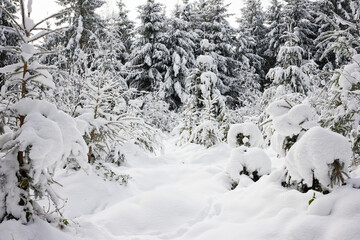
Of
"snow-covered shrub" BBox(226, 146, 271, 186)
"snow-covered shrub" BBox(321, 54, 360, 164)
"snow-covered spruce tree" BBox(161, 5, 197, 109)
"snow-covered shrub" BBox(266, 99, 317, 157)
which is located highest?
"snow-covered spruce tree" BBox(161, 5, 197, 109)

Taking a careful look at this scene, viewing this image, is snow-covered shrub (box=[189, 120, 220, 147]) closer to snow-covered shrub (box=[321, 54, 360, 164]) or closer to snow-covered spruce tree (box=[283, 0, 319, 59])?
snow-covered shrub (box=[321, 54, 360, 164])

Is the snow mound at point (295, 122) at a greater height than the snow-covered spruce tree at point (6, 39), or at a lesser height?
lesser

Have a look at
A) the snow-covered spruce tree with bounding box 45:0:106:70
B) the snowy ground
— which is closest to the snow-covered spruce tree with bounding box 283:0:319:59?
the snow-covered spruce tree with bounding box 45:0:106:70

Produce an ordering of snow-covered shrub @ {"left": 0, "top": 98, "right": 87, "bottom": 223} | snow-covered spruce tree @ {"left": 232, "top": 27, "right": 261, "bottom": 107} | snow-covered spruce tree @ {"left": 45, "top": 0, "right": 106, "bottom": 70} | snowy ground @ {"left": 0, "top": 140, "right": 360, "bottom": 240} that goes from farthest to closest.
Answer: snow-covered spruce tree @ {"left": 232, "top": 27, "right": 261, "bottom": 107} → snow-covered spruce tree @ {"left": 45, "top": 0, "right": 106, "bottom": 70} → snowy ground @ {"left": 0, "top": 140, "right": 360, "bottom": 240} → snow-covered shrub @ {"left": 0, "top": 98, "right": 87, "bottom": 223}

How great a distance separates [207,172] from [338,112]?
10.7 feet

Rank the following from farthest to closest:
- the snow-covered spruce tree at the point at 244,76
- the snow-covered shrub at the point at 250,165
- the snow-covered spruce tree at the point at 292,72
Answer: the snow-covered spruce tree at the point at 244,76
the snow-covered spruce tree at the point at 292,72
the snow-covered shrub at the point at 250,165

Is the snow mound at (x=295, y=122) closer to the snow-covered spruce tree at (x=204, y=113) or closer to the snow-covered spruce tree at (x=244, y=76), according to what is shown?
the snow-covered spruce tree at (x=204, y=113)

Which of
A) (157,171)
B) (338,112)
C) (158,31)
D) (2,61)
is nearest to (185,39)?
(158,31)

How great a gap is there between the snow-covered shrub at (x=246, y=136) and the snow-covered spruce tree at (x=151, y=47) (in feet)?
45.3

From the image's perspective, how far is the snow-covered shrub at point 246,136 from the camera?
5.87 m

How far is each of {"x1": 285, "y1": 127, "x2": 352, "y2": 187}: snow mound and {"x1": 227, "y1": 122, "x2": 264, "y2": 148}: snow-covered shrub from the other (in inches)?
133

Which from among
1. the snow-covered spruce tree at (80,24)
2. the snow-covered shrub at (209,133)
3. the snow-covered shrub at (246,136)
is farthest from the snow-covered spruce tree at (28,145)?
the snow-covered spruce tree at (80,24)

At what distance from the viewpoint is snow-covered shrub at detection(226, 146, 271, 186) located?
4785mm

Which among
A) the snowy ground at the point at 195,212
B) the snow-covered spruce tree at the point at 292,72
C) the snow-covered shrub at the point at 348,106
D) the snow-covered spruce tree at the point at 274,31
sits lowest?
the snowy ground at the point at 195,212
